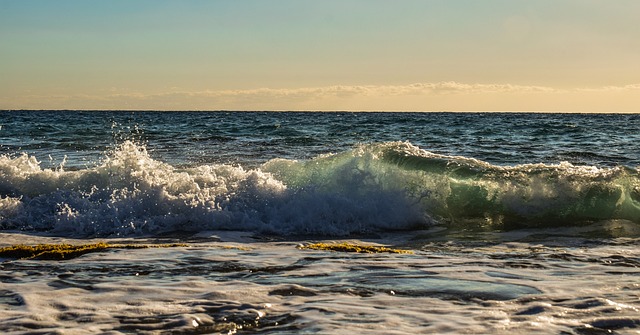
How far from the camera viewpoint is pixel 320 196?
10.9m

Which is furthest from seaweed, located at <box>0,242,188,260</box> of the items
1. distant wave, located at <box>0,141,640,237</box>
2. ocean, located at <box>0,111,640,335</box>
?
distant wave, located at <box>0,141,640,237</box>

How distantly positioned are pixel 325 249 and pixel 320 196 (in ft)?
11.3

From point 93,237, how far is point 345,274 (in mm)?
4467

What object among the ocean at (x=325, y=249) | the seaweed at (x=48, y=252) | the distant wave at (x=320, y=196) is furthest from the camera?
the distant wave at (x=320, y=196)

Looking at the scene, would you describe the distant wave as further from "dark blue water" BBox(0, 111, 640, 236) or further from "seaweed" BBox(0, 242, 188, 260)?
"seaweed" BBox(0, 242, 188, 260)

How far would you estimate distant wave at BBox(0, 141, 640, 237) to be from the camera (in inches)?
392

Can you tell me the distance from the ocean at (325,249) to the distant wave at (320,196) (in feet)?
0.11

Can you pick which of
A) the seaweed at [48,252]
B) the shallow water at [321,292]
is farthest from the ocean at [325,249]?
the seaweed at [48,252]

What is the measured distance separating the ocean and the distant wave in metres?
0.03

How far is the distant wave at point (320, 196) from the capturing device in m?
9.95

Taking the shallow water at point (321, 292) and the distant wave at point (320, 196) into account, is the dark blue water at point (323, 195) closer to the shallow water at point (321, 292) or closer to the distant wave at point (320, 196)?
the distant wave at point (320, 196)

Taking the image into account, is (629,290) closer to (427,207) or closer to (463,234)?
(463,234)

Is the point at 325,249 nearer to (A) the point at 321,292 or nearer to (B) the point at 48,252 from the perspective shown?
(A) the point at 321,292

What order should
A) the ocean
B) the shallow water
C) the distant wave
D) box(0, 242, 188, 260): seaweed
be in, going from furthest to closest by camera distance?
1. the distant wave
2. box(0, 242, 188, 260): seaweed
3. the ocean
4. the shallow water
